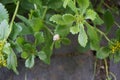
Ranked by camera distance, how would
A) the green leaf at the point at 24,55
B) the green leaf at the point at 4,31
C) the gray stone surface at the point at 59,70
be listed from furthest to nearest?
the gray stone surface at the point at 59,70 < the green leaf at the point at 24,55 < the green leaf at the point at 4,31

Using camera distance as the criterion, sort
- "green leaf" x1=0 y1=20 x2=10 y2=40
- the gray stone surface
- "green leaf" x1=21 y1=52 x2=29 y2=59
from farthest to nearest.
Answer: the gray stone surface → "green leaf" x1=21 y1=52 x2=29 y2=59 → "green leaf" x1=0 y1=20 x2=10 y2=40

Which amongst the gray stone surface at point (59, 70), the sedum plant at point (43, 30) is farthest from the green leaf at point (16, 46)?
the gray stone surface at point (59, 70)

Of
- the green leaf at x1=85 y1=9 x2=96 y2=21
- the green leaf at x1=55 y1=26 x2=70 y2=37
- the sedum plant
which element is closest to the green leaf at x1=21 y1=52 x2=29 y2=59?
the sedum plant

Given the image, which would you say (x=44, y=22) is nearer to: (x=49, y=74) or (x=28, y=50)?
(x=28, y=50)

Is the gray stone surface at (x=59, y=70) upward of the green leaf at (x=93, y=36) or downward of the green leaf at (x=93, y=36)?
downward

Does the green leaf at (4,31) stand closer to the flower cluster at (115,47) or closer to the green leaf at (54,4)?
the green leaf at (54,4)

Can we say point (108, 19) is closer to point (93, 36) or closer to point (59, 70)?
point (93, 36)

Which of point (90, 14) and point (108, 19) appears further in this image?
point (108, 19)

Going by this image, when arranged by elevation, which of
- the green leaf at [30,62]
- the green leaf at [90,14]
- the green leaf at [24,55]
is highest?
the green leaf at [90,14]

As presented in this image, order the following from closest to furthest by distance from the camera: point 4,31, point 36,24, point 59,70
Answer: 1. point 4,31
2. point 36,24
3. point 59,70

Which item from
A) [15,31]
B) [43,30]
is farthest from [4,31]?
[43,30]

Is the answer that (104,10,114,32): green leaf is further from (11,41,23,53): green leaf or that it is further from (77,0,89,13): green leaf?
(11,41,23,53): green leaf
